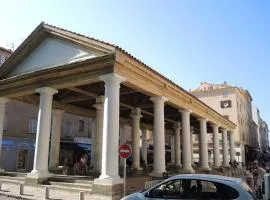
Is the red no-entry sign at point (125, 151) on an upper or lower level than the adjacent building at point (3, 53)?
lower

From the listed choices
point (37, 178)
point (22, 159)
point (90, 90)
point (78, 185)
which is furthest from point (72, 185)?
point (22, 159)

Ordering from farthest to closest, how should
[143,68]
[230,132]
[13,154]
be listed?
[230,132] → [13,154] → [143,68]

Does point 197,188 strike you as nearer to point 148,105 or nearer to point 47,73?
point 47,73

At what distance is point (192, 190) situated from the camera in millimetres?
6801

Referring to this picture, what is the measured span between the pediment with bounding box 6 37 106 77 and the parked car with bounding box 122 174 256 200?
837 cm

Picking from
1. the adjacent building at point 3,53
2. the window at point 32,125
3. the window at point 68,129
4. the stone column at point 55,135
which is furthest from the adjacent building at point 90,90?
the adjacent building at point 3,53

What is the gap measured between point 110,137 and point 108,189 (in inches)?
84.8

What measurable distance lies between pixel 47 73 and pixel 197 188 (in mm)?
11534

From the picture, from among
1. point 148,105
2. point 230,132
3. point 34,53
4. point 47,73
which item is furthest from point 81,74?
point 230,132

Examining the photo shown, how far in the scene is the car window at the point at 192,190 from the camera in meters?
6.46

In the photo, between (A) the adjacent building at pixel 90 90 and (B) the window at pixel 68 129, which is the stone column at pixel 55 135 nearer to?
(A) the adjacent building at pixel 90 90

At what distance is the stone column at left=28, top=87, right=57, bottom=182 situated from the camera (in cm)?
1533

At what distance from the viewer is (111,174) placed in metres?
12.7

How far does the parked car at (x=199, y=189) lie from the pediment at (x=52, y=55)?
27.5ft
